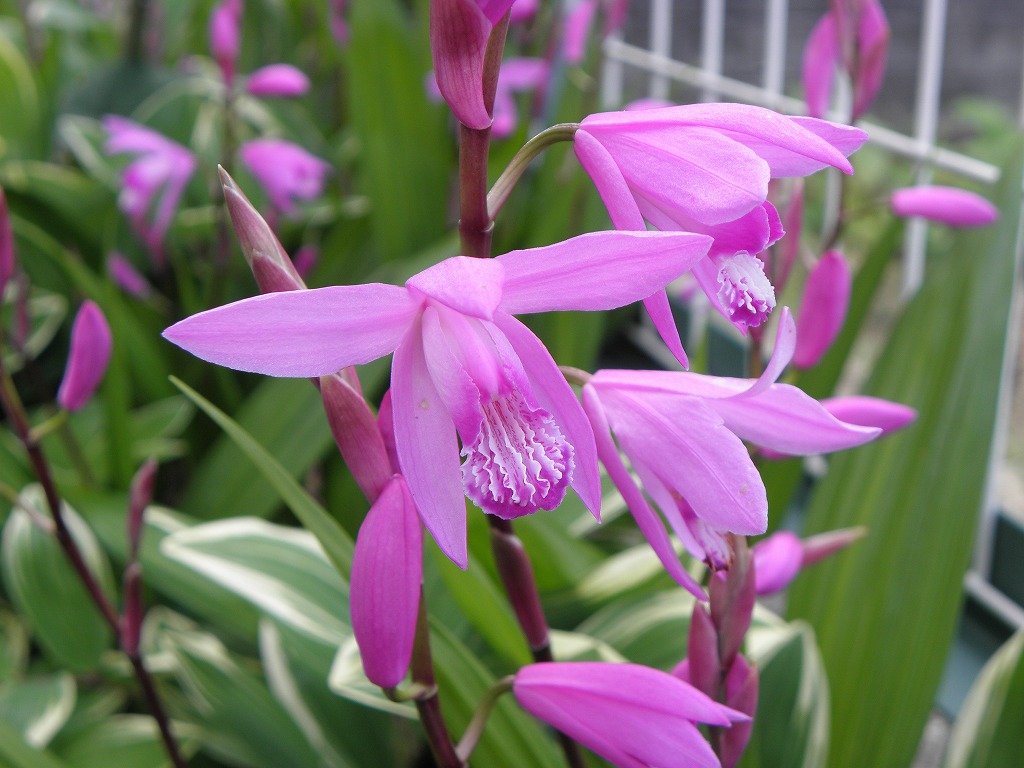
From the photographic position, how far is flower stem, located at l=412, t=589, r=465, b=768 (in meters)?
0.38

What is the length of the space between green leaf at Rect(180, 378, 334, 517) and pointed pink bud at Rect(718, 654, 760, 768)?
59cm

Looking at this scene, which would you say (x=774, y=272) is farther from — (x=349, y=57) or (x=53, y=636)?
(x=349, y=57)

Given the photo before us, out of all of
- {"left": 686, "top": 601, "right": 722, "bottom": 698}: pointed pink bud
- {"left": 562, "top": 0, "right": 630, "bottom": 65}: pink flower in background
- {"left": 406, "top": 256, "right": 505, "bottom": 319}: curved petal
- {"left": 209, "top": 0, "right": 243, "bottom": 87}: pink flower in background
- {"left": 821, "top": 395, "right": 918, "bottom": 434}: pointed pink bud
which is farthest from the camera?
{"left": 562, "top": 0, "right": 630, "bottom": 65}: pink flower in background

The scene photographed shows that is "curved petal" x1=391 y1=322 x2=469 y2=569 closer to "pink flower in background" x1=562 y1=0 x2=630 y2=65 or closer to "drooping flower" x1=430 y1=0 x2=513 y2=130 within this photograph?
"drooping flower" x1=430 y1=0 x2=513 y2=130

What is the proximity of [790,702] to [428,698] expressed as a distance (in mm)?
353

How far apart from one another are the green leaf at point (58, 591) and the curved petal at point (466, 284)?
2.35ft

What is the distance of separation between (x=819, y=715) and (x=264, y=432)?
2.02ft

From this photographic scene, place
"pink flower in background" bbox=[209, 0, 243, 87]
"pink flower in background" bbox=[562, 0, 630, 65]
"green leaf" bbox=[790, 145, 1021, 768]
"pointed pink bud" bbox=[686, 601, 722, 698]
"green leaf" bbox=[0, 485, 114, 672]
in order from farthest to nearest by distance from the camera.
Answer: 1. "pink flower in background" bbox=[562, 0, 630, 65]
2. "pink flower in background" bbox=[209, 0, 243, 87]
3. "green leaf" bbox=[0, 485, 114, 672]
4. "green leaf" bbox=[790, 145, 1021, 768]
5. "pointed pink bud" bbox=[686, 601, 722, 698]

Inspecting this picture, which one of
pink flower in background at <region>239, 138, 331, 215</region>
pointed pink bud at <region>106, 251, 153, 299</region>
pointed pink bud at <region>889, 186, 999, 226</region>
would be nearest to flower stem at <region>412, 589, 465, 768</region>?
pointed pink bud at <region>889, 186, 999, 226</region>

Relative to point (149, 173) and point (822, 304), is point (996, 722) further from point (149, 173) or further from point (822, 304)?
point (149, 173)

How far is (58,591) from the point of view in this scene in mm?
898

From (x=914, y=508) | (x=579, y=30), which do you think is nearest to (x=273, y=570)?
(x=914, y=508)

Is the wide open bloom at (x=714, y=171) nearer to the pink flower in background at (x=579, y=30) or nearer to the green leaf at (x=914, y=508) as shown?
the green leaf at (x=914, y=508)

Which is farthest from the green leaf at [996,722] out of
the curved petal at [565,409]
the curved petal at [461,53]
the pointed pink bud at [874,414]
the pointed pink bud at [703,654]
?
the curved petal at [461,53]
